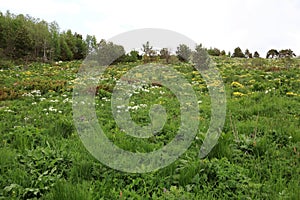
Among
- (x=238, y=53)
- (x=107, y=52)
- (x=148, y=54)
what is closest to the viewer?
(x=107, y=52)

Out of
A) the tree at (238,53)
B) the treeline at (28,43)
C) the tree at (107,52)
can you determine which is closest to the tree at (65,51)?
the treeline at (28,43)

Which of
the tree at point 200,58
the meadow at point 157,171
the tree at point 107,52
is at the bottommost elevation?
the meadow at point 157,171

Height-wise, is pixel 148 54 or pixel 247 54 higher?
pixel 247 54

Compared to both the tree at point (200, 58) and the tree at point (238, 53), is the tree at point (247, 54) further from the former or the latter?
the tree at point (200, 58)

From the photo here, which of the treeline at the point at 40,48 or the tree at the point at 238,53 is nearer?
the treeline at the point at 40,48

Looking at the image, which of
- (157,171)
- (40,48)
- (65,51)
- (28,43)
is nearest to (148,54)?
(28,43)

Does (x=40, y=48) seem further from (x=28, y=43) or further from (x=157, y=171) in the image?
(x=157, y=171)

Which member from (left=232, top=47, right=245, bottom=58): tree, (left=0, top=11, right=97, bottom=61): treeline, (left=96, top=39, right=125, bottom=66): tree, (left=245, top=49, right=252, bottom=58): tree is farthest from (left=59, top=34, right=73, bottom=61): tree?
(left=245, top=49, right=252, bottom=58): tree

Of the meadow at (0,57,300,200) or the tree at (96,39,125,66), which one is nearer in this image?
the meadow at (0,57,300,200)

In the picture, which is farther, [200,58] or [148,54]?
[148,54]

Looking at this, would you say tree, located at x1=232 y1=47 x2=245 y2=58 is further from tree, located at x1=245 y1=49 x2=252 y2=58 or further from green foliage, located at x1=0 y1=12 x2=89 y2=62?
green foliage, located at x1=0 y1=12 x2=89 y2=62

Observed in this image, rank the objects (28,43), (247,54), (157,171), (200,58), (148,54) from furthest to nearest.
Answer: (247,54) < (28,43) < (148,54) < (200,58) < (157,171)

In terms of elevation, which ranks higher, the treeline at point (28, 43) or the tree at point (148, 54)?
the treeline at point (28, 43)

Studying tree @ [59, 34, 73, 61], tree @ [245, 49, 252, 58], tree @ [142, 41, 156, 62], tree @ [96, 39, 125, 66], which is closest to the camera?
tree @ [96, 39, 125, 66]
